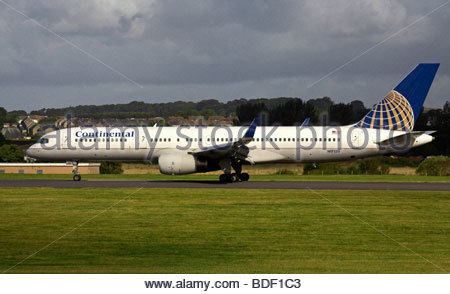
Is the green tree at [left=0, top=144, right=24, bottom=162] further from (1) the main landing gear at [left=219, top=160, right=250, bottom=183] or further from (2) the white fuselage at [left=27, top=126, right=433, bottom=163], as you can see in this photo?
(1) the main landing gear at [left=219, top=160, right=250, bottom=183]

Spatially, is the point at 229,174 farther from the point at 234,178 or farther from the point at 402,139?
the point at 402,139

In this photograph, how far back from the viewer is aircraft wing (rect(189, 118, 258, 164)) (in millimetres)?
31859

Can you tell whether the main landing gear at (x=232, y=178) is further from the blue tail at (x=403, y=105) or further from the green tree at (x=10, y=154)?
the green tree at (x=10, y=154)

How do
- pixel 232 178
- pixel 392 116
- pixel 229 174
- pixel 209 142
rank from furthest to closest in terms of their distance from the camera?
pixel 392 116, pixel 209 142, pixel 232 178, pixel 229 174

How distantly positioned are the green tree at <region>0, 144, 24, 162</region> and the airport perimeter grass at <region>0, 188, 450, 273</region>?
41226 millimetres

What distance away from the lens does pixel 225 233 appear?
→ 15.6 m

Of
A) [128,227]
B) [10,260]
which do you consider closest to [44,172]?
[128,227]

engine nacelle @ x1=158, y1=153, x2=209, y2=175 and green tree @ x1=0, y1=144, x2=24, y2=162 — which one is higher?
green tree @ x1=0, y1=144, x2=24, y2=162

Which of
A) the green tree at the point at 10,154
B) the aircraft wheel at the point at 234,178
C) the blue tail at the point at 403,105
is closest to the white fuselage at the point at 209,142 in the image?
the blue tail at the point at 403,105

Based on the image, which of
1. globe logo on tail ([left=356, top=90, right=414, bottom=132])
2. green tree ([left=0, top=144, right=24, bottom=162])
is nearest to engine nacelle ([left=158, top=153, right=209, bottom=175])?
globe logo on tail ([left=356, top=90, right=414, bottom=132])

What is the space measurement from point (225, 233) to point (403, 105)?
2540 cm

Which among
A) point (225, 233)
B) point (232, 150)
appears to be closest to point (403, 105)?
point (232, 150)
